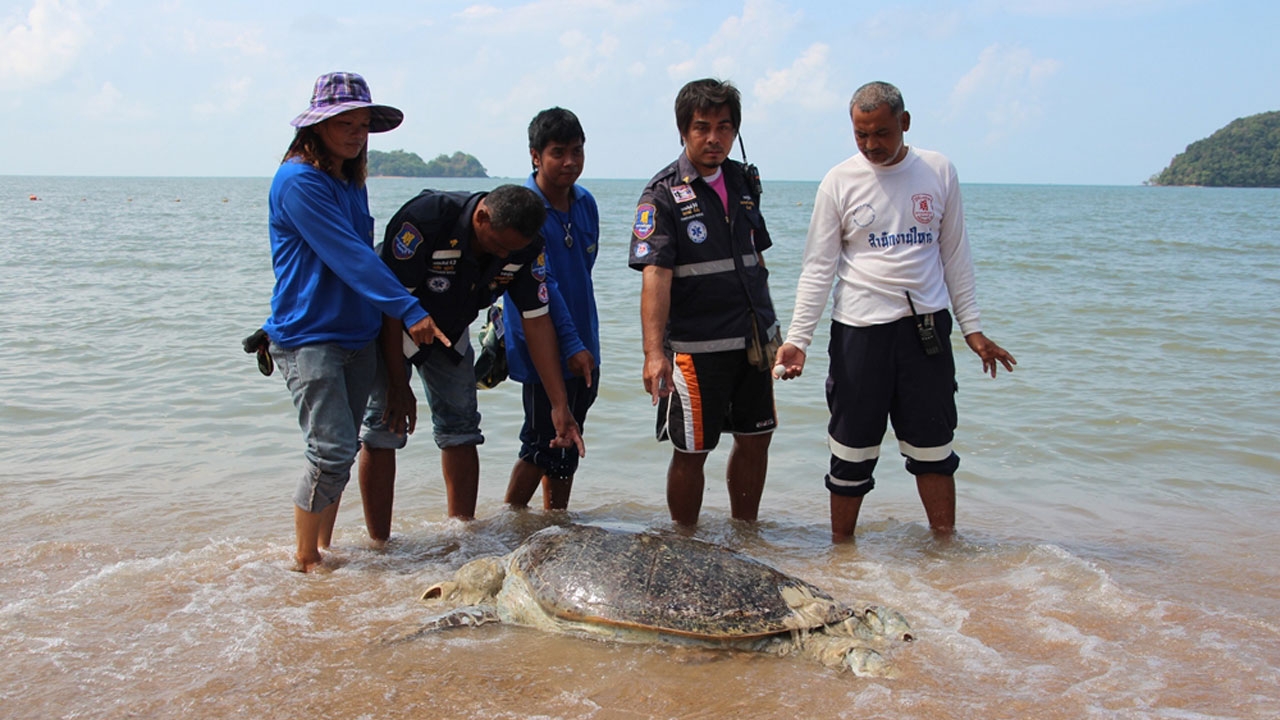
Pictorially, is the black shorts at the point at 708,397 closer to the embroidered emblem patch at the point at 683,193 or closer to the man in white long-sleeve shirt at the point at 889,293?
the man in white long-sleeve shirt at the point at 889,293

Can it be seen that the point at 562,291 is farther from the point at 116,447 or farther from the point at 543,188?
the point at 116,447

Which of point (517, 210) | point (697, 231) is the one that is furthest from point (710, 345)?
point (517, 210)

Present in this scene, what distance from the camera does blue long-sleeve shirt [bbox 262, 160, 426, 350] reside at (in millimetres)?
3320

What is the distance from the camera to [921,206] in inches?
148

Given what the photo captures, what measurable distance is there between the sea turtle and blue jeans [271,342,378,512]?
2.54 ft

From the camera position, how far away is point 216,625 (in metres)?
3.26

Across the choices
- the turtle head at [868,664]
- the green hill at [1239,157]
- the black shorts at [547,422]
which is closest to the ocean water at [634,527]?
the turtle head at [868,664]

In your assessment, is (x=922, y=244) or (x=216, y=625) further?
(x=922, y=244)

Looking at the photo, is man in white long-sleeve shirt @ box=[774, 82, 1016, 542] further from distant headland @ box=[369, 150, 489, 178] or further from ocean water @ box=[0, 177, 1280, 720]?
distant headland @ box=[369, 150, 489, 178]

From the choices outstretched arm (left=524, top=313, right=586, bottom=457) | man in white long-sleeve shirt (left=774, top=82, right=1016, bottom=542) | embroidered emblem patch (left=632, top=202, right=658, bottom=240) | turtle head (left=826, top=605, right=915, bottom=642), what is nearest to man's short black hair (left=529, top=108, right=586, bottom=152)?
embroidered emblem patch (left=632, top=202, right=658, bottom=240)

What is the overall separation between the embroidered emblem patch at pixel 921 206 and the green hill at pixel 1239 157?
118 metres

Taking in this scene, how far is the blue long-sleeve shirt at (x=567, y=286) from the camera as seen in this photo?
409 centimetres

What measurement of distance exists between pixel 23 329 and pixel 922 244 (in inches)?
390

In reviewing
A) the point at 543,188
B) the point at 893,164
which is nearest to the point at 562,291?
the point at 543,188
